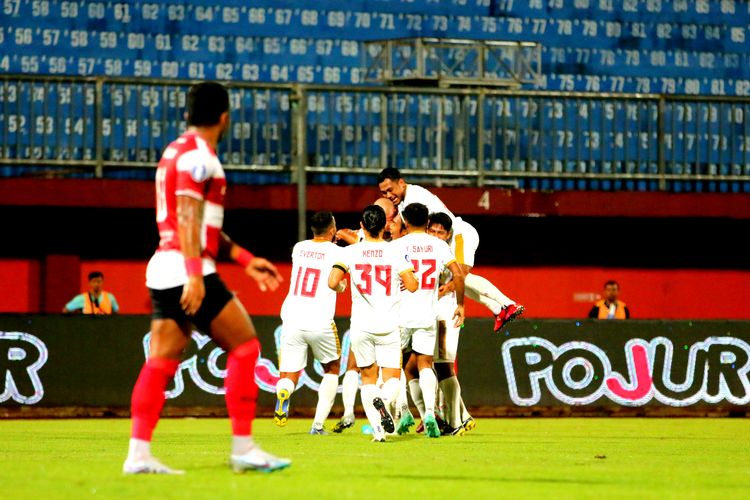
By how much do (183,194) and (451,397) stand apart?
6261 mm

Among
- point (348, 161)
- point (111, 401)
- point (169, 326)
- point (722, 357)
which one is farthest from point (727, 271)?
point (169, 326)

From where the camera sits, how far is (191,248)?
299 inches

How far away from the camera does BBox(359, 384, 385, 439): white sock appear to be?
11.9 meters

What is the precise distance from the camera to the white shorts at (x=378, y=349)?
12.4m

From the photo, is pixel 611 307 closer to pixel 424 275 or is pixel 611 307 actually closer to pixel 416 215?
pixel 424 275

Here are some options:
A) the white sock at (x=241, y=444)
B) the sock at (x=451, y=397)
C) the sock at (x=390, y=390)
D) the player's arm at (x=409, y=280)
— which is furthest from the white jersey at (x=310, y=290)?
the white sock at (x=241, y=444)

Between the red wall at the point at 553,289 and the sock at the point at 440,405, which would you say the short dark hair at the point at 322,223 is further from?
the red wall at the point at 553,289

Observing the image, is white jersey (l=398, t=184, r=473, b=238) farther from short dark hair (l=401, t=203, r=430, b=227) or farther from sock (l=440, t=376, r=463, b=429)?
sock (l=440, t=376, r=463, b=429)

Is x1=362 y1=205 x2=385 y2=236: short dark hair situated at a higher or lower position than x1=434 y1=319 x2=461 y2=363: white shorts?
higher

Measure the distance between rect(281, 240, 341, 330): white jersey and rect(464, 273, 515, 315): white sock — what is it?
2177mm

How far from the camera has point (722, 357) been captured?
19.3m

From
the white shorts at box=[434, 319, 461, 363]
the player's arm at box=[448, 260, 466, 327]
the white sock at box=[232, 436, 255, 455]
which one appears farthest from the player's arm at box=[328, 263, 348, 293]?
the white sock at box=[232, 436, 255, 455]

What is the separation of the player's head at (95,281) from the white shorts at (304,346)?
7.14 m

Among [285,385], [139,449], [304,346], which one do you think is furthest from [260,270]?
[304,346]
